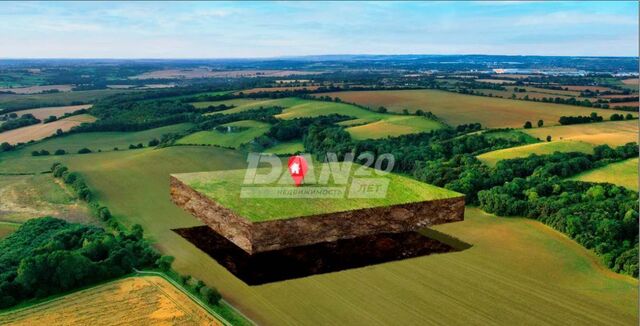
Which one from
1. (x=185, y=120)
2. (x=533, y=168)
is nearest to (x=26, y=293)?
(x=533, y=168)

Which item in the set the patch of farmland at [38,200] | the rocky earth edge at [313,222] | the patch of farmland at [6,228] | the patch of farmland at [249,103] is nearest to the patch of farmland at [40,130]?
the patch of farmland at [249,103]

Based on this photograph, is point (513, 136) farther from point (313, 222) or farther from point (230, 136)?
point (313, 222)

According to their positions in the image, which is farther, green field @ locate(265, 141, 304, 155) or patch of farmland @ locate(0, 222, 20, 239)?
green field @ locate(265, 141, 304, 155)

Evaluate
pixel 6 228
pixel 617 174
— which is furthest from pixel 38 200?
pixel 617 174

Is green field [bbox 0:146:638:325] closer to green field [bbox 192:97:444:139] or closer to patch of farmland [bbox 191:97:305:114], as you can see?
green field [bbox 192:97:444:139]

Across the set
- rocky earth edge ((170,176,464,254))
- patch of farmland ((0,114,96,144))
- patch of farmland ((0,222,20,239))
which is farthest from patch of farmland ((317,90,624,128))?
rocky earth edge ((170,176,464,254))
